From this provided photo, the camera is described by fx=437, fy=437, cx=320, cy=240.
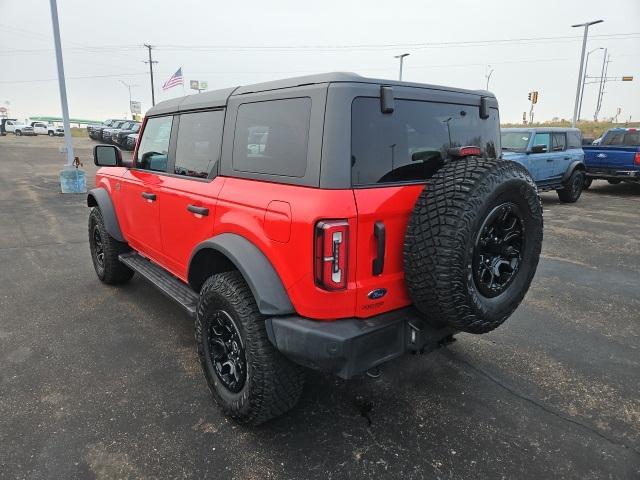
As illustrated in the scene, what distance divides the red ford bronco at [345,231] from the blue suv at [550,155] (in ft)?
26.7

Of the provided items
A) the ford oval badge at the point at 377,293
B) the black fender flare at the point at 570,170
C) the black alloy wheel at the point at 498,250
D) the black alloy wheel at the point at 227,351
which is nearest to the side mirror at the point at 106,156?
the black alloy wheel at the point at 227,351

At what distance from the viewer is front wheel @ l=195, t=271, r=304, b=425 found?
2342 millimetres

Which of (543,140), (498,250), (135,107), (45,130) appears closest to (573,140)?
(543,140)

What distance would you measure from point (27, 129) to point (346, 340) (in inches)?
2089

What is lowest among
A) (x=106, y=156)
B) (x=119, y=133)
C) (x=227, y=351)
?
(x=227, y=351)

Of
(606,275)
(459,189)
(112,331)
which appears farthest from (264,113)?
(606,275)

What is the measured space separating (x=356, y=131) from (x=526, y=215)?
111 cm

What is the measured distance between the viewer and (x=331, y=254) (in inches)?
80.9

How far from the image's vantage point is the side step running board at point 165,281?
315cm

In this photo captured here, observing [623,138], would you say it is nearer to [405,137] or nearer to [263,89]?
[405,137]

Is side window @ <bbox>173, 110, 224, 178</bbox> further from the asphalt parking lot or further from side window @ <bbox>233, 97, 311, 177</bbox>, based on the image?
the asphalt parking lot

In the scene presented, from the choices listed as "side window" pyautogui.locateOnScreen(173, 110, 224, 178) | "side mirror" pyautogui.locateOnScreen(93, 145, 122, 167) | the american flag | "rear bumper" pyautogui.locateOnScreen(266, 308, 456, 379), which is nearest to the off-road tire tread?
"side mirror" pyautogui.locateOnScreen(93, 145, 122, 167)

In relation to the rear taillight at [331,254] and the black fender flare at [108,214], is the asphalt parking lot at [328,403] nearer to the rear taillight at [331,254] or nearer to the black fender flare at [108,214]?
the black fender flare at [108,214]

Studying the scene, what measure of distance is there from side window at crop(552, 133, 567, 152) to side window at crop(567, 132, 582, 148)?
7.6 inches
